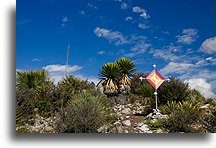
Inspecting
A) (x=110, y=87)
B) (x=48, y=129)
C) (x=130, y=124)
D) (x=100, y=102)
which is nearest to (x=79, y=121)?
(x=48, y=129)

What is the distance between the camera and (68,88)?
7.57 meters

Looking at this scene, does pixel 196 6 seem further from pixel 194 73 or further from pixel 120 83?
pixel 120 83

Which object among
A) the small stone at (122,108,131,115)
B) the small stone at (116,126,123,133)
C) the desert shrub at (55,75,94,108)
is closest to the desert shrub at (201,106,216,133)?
the small stone at (116,126,123,133)

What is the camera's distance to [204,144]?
3537 millimetres

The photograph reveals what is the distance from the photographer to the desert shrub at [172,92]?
5.96 meters

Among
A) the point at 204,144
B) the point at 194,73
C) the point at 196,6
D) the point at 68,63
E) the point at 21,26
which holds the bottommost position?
the point at 204,144

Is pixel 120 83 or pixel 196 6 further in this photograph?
pixel 120 83

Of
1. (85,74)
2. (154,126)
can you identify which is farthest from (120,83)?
(85,74)

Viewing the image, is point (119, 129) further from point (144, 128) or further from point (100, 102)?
point (100, 102)

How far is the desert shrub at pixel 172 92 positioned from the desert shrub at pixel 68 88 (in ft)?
8.21

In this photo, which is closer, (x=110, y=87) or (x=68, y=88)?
(x=68, y=88)

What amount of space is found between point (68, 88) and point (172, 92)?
337 cm

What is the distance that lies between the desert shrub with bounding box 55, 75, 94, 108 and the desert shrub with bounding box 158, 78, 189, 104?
2503 mm
